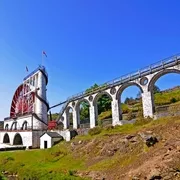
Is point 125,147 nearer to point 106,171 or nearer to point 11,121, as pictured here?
point 106,171

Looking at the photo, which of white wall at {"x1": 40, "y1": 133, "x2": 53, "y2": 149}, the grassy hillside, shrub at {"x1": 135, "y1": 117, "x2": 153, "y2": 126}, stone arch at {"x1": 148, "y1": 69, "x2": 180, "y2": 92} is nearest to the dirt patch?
the grassy hillside

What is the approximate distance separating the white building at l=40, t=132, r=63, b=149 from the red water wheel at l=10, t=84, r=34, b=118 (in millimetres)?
18571

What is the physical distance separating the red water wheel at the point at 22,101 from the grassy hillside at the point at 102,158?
28.5 metres

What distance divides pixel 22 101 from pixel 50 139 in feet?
95.7

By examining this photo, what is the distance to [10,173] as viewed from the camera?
26719 millimetres

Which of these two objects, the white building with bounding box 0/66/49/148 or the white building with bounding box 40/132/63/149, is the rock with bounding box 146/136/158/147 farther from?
the white building with bounding box 0/66/49/148

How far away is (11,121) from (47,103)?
1581cm

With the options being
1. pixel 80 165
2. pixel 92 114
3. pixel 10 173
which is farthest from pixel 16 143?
pixel 80 165

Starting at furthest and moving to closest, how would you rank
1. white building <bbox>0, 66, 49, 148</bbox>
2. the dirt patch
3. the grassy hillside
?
white building <bbox>0, 66, 49, 148</bbox>, the grassy hillside, the dirt patch

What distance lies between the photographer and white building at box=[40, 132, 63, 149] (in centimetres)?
3874

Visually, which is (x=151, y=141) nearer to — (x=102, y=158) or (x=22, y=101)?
(x=102, y=158)

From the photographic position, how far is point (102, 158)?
2309 centimetres

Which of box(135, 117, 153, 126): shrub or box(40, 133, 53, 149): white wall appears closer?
box(135, 117, 153, 126): shrub

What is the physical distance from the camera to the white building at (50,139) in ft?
127
